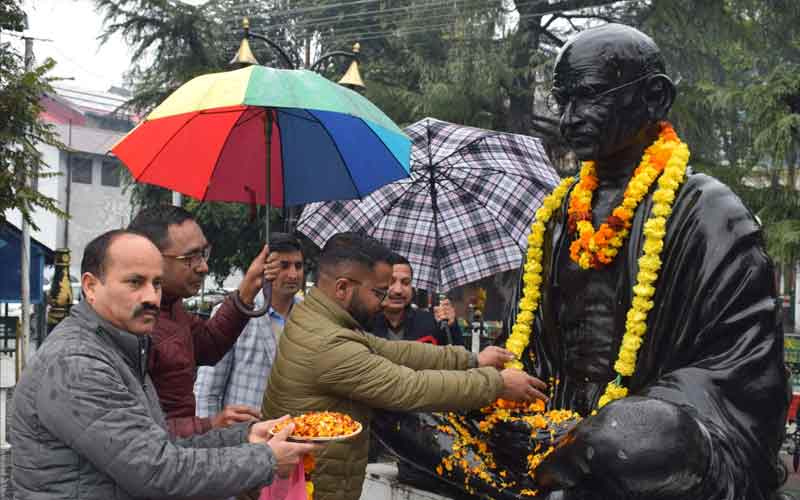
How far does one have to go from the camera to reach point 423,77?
18.1 meters

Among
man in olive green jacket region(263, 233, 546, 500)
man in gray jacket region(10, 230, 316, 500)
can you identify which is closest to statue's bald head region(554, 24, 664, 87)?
man in olive green jacket region(263, 233, 546, 500)

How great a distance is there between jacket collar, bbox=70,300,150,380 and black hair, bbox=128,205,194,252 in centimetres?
102

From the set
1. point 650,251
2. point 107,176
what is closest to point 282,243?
point 650,251

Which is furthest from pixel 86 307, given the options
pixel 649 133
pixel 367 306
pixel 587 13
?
pixel 587 13

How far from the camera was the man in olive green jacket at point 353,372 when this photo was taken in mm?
3148

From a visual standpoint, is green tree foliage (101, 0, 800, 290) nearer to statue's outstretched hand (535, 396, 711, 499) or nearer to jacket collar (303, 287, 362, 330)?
jacket collar (303, 287, 362, 330)

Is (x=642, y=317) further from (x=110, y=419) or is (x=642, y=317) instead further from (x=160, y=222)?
(x=160, y=222)

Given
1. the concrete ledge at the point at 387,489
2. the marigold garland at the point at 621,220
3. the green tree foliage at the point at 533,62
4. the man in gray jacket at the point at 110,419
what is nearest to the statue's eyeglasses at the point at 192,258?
the man in gray jacket at the point at 110,419

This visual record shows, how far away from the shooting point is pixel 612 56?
2777mm

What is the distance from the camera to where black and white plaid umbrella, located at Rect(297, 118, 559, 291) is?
6410 mm

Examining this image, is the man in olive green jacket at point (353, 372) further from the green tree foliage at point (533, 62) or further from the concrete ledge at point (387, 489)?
the green tree foliage at point (533, 62)

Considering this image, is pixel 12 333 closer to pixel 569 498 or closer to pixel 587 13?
pixel 587 13

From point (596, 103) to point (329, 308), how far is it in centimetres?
141

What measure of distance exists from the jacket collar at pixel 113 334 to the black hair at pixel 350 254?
1.12 m
